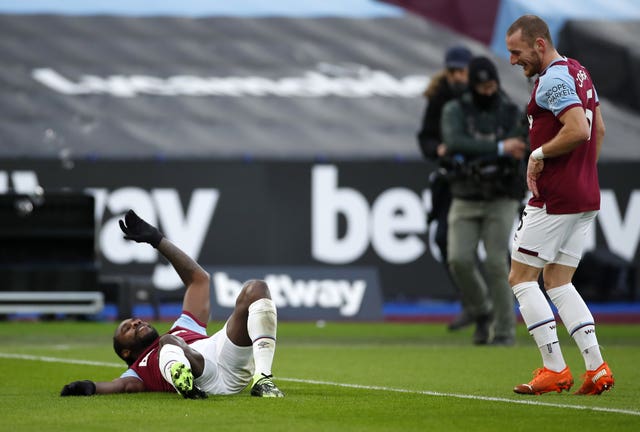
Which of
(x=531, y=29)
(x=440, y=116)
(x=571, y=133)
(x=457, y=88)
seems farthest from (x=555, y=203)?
(x=440, y=116)

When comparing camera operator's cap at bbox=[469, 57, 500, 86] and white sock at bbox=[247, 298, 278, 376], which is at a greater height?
camera operator's cap at bbox=[469, 57, 500, 86]

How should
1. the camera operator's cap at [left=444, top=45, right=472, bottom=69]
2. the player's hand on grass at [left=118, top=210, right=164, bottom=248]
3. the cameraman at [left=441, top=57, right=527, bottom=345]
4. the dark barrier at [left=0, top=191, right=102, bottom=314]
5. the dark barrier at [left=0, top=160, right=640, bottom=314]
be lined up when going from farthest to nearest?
the dark barrier at [left=0, top=160, right=640, bottom=314] → the dark barrier at [left=0, top=191, right=102, bottom=314] → the camera operator's cap at [left=444, top=45, right=472, bottom=69] → the cameraman at [left=441, top=57, right=527, bottom=345] → the player's hand on grass at [left=118, top=210, right=164, bottom=248]

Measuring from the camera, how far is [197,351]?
7.87 meters

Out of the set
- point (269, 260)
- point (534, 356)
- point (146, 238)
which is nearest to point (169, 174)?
point (269, 260)

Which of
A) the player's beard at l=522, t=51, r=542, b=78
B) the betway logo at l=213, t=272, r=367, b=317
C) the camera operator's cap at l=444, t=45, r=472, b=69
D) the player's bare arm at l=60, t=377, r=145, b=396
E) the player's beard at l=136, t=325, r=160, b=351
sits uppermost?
the camera operator's cap at l=444, t=45, r=472, b=69

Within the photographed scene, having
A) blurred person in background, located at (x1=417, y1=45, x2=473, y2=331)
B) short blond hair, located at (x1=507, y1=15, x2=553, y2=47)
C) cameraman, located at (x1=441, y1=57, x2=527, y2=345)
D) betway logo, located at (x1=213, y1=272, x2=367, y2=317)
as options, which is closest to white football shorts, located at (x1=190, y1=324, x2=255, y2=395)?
short blond hair, located at (x1=507, y1=15, x2=553, y2=47)

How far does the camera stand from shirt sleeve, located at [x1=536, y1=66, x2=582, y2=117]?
780cm

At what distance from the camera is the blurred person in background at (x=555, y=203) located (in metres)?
7.86

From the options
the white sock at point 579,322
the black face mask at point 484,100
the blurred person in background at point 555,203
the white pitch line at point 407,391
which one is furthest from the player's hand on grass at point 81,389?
the black face mask at point 484,100

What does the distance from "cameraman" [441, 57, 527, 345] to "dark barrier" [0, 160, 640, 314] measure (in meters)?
5.12

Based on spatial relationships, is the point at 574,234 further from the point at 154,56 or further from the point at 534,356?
the point at 154,56

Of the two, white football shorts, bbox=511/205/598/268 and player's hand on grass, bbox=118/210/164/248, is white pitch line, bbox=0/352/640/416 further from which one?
player's hand on grass, bbox=118/210/164/248

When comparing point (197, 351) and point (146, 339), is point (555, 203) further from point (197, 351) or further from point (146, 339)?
point (146, 339)

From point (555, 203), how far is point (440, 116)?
18.5 ft
